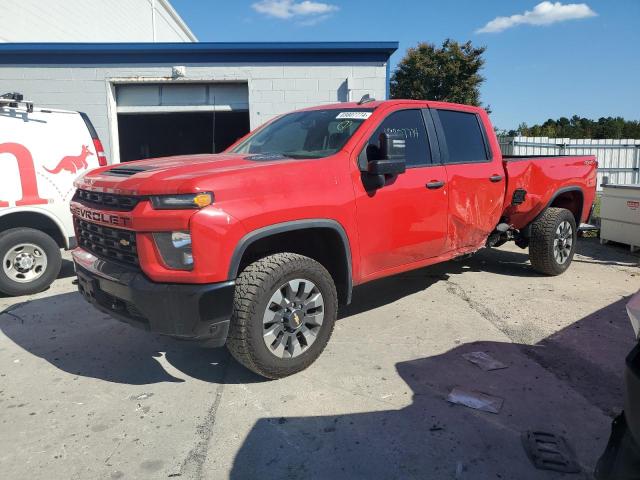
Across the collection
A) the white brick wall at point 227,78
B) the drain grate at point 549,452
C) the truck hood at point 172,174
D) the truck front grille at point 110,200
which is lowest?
the drain grate at point 549,452

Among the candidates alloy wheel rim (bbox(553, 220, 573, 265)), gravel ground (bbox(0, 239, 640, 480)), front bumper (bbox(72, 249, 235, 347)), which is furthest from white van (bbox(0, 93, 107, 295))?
alloy wheel rim (bbox(553, 220, 573, 265))

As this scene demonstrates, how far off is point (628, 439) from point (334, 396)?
72.4 inches

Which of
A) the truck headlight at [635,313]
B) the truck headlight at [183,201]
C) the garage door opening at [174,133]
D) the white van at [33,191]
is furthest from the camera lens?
the garage door opening at [174,133]

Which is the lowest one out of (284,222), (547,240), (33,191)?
(547,240)

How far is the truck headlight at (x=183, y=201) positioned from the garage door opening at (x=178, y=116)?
3.09 m

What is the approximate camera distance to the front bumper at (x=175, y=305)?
9.70 feet

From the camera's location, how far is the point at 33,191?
224 inches

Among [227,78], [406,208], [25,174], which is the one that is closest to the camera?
[406,208]

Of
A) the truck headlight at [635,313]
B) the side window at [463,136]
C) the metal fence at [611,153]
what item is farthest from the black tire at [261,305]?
the metal fence at [611,153]

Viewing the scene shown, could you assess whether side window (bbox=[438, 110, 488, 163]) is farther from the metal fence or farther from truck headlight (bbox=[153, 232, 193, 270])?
the metal fence

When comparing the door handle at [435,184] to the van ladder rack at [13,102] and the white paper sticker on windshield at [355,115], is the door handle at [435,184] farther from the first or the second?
the van ladder rack at [13,102]

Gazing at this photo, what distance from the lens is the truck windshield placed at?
4.04 metres

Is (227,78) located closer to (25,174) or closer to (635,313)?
(25,174)

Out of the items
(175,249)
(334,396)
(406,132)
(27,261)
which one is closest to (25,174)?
(27,261)
